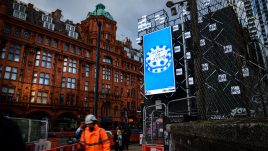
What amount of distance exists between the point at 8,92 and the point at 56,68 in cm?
819

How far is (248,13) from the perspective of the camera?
2.84 metres

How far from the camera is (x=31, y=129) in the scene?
918cm

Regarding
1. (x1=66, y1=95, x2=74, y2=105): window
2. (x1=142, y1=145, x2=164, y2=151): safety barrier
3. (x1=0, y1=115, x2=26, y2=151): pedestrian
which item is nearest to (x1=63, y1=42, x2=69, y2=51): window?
(x1=66, y1=95, x2=74, y2=105): window

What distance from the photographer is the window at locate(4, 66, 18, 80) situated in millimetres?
29214

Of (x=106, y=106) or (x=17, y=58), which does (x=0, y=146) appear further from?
(x=106, y=106)

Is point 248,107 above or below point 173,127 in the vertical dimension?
above

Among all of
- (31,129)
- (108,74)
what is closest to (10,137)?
(31,129)

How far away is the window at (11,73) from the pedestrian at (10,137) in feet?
107

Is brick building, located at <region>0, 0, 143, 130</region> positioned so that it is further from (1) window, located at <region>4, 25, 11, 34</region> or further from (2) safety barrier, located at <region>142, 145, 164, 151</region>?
(2) safety barrier, located at <region>142, 145, 164, 151</region>

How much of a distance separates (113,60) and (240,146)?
143ft

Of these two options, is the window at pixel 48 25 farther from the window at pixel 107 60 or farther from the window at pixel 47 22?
the window at pixel 107 60

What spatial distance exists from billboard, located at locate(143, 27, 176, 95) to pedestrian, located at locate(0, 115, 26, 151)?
16453 mm

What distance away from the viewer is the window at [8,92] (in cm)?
2828

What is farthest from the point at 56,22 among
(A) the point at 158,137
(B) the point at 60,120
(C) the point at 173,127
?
(C) the point at 173,127
